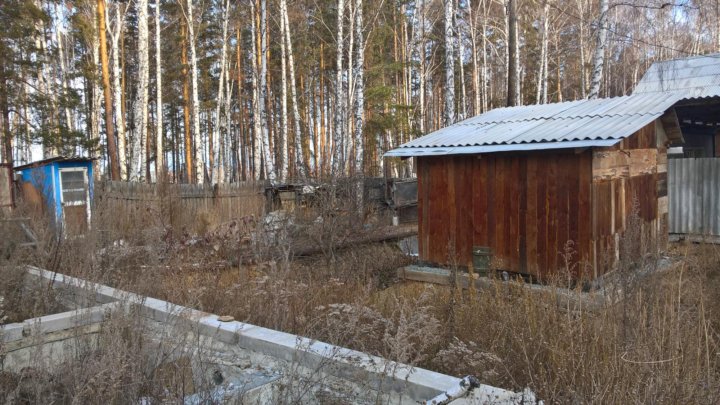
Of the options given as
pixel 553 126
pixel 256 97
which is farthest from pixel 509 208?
pixel 256 97

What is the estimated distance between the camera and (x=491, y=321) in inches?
173

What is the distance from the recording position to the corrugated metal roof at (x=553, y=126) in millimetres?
6984

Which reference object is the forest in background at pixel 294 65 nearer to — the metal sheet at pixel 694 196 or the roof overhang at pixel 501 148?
the metal sheet at pixel 694 196

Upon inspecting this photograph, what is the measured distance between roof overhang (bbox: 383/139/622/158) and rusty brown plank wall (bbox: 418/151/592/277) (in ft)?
1.09

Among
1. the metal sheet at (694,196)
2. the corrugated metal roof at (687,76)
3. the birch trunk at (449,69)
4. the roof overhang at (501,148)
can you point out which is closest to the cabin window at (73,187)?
the roof overhang at (501,148)

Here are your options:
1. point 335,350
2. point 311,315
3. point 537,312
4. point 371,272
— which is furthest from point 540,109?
point 335,350

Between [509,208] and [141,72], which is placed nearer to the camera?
[509,208]

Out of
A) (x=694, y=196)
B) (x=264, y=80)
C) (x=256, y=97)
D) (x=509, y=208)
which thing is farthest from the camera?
(x=256, y=97)

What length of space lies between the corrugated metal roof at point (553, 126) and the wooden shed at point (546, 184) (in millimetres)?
17

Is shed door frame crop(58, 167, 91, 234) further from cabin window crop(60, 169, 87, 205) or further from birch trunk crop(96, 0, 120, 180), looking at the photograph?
birch trunk crop(96, 0, 120, 180)

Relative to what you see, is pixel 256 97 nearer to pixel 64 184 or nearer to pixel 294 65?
pixel 294 65

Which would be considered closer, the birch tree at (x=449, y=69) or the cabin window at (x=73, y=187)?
the cabin window at (x=73, y=187)

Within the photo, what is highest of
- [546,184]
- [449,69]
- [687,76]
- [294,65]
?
[294,65]

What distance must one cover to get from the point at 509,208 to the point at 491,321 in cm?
384
